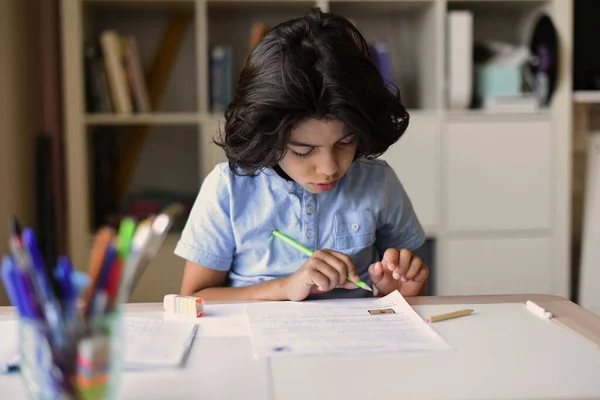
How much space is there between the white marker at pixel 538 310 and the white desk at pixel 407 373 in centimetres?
5

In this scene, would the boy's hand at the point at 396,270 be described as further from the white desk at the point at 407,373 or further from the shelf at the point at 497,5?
the shelf at the point at 497,5

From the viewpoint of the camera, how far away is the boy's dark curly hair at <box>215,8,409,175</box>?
938 mm

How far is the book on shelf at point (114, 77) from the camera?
6.84 ft

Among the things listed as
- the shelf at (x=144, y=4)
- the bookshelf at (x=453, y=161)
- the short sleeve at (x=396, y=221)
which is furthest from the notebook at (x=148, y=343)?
the shelf at (x=144, y=4)

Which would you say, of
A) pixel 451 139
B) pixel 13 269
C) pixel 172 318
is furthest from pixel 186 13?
pixel 13 269

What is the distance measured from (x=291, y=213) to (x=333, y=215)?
0.07 m

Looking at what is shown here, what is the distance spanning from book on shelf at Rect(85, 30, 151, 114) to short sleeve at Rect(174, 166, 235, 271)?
108 centimetres

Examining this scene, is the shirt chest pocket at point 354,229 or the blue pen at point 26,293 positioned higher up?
the blue pen at point 26,293

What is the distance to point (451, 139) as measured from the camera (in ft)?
7.05

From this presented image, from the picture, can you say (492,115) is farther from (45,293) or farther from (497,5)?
(45,293)

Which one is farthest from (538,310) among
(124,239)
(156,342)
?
(124,239)

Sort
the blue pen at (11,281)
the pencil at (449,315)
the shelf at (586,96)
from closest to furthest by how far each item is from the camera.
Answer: the blue pen at (11,281), the pencil at (449,315), the shelf at (586,96)

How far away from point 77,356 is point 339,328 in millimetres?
397

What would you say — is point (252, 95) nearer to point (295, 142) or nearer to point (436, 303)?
point (295, 142)
